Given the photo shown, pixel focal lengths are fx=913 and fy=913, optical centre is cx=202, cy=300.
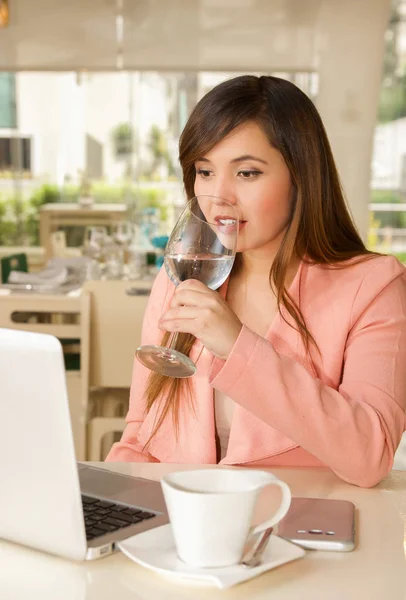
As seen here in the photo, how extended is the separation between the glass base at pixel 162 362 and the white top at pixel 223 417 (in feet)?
0.91

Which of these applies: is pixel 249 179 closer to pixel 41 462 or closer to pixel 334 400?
pixel 334 400

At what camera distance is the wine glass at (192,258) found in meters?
1.29

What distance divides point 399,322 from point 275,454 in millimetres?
288

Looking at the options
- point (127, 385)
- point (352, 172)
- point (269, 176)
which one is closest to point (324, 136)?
point (269, 176)

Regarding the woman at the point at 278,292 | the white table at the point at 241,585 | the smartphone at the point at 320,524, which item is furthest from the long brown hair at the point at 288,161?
the white table at the point at 241,585

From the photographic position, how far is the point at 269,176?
154 cm

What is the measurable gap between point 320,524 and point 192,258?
1.37 ft

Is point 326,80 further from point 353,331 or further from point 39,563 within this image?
point 39,563

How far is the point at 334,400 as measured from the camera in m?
1.29

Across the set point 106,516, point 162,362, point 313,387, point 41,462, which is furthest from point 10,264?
point 41,462

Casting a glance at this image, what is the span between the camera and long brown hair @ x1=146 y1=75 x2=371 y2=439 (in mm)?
1553

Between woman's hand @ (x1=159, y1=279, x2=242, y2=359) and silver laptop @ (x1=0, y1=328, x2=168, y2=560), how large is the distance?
0.89ft

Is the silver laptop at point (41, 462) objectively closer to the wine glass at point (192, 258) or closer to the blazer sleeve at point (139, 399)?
the wine glass at point (192, 258)

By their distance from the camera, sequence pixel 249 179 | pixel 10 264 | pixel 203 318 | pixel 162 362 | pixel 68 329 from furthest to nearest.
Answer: pixel 10 264
pixel 68 329
pixel 249 179
pixel 162 362
pixel 203 318
